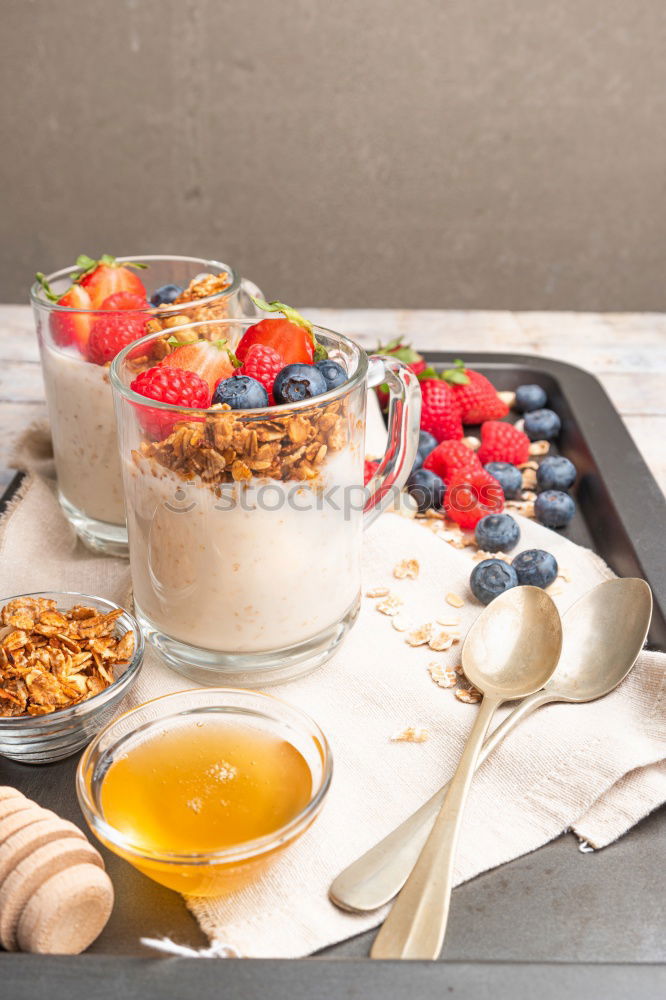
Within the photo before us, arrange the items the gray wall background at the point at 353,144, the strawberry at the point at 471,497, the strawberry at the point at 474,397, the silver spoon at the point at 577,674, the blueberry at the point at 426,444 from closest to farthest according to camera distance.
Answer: the silver spoon at the point at 577,674 < the strawberry at the point at 471,497 < the blueberry at the point at 426,444 < the strawberry at the point at 474,397 < the gray wall background at the point at 353,144

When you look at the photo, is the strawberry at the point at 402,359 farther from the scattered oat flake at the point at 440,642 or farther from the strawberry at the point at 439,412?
the scattered oat flake at the point at 440,642

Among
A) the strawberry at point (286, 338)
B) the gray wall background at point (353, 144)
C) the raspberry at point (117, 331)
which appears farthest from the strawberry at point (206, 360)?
the gray wall background at point (353, 144)

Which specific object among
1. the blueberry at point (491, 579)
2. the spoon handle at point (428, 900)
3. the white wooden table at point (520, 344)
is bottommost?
the white wooden table at point (520, 344)

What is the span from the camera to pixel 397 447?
1.10m

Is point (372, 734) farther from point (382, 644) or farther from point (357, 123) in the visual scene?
point (357, 123)

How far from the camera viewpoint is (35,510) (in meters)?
1.30

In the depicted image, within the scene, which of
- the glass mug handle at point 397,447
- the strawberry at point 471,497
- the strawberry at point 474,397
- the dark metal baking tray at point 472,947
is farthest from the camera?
the strawberry at point 474,397

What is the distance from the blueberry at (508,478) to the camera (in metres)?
1.36

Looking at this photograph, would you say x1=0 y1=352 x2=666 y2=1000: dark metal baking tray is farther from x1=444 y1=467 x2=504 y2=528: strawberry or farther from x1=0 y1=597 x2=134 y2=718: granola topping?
x1=444 y1=467 x2=504 y2=528: strawberry

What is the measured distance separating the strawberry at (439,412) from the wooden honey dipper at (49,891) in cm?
89

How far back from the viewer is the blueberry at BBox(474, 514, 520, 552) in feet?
3.98

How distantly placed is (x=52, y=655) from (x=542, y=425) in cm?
88

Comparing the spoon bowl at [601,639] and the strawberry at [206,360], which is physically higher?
the strawberry at [206,360]

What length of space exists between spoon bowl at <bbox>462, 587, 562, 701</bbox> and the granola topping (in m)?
0.35
